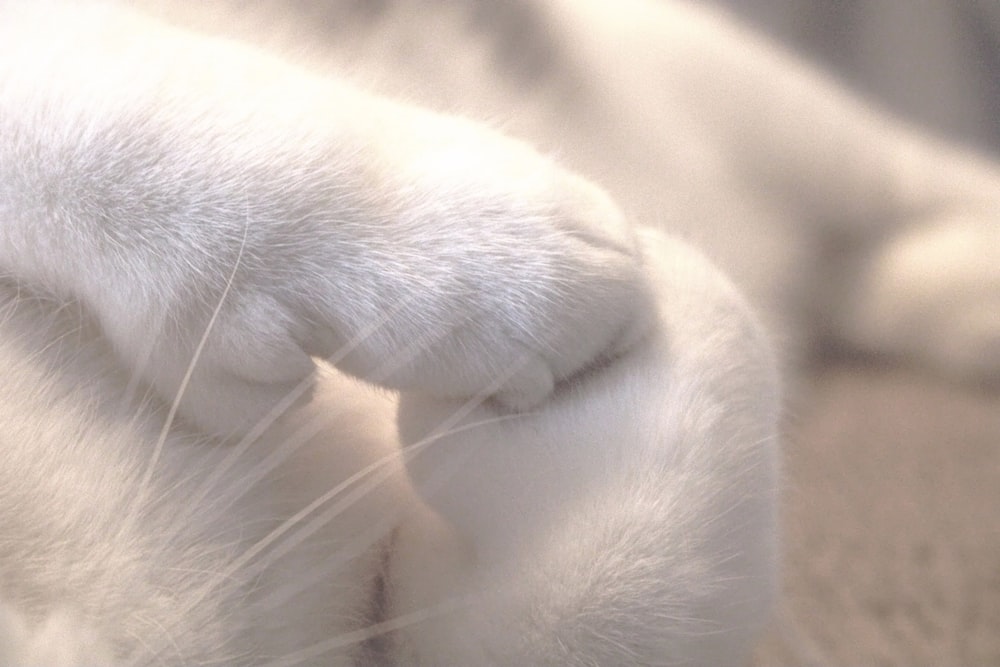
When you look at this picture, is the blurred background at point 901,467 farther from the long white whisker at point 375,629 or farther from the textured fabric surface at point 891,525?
the long white whisker at point 375,629

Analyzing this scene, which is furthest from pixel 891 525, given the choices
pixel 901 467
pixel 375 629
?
pixel 375 629

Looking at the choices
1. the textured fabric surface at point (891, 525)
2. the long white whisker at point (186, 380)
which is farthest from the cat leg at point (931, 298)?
the long white whisker at point (186, 380)

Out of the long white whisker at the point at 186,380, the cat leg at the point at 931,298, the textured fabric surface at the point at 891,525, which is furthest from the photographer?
the cat leg at the point at 931,298

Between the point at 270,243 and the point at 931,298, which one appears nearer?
the point at 270,243

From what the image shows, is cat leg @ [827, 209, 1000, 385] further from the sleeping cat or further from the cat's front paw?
the cat's front paw

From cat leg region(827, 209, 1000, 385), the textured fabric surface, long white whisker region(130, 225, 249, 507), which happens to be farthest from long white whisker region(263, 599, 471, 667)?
cat leg region(827, 209, 1000, 385)

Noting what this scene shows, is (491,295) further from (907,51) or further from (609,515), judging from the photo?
(907,51)

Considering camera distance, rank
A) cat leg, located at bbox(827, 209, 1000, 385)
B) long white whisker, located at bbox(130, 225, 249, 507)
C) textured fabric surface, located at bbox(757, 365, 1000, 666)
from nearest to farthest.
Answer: long white whisker, located at bbox(130, 225, 249, 507)
textured fabric surface, located at bbox(757, 365, 1000, 666)
cat leg, located at bbox(827, 209, 1000, 385)
